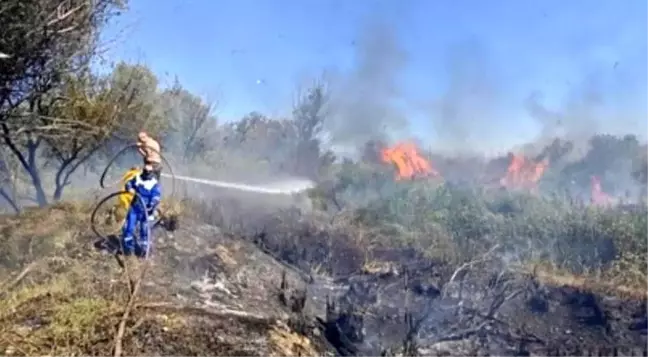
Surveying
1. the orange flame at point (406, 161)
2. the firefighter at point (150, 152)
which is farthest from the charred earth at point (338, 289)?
the orange flame at point (406, 161)

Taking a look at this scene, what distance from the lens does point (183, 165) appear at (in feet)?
115

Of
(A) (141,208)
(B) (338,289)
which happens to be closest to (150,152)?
(A) (141,208)

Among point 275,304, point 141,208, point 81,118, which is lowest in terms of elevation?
point 275,304

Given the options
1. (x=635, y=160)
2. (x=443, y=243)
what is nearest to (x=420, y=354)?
(x=443, y=243)

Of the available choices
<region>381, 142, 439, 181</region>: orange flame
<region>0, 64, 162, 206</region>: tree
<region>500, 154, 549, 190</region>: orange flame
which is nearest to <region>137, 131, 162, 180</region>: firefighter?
<region>0, 64, 162, 206</region>: tree

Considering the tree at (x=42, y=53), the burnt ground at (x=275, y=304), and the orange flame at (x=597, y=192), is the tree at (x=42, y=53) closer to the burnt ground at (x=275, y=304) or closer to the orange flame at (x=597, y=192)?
the burnt ground at (x=275, y=304)

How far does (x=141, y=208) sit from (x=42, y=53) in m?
2.66

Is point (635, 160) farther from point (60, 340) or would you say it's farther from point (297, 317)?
point (60, 340)

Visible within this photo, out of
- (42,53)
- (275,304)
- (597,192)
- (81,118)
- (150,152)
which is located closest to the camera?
(42,53)

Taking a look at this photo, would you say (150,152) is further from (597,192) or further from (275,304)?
(597,192)

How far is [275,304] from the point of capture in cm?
998

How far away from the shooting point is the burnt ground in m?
6.64

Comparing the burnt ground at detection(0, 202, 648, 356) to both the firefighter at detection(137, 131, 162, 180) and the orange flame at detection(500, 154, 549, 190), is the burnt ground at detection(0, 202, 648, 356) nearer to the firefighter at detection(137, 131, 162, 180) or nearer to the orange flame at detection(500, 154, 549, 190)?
the firefighter at detection(137, 131, 162, 180)

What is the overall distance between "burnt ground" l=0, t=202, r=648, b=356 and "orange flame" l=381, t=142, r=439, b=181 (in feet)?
63.8
